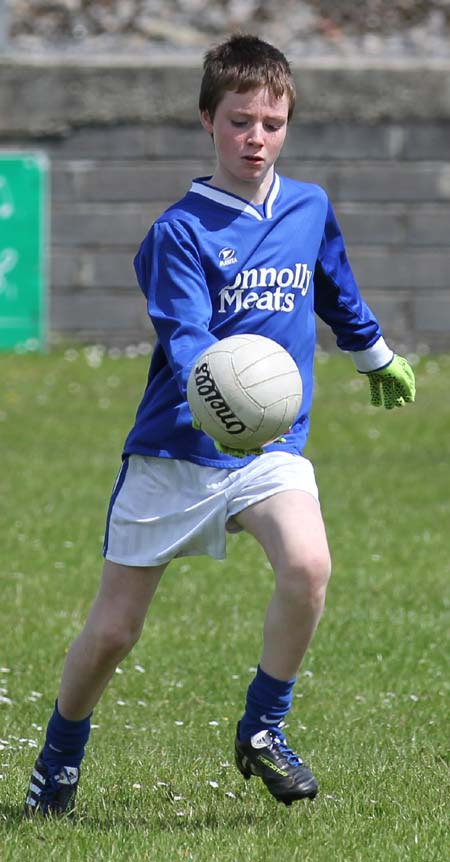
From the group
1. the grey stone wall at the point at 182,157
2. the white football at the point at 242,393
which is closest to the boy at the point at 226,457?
the white football at the point at 242,393

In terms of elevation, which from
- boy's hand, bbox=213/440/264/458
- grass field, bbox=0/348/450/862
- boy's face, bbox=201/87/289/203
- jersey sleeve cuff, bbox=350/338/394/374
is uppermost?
boy's face, bbox=201/87/289/203

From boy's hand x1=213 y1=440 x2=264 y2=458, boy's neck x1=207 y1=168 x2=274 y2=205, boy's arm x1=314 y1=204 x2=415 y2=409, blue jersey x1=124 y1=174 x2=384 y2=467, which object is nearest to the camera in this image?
boy's hand x1=213 y1=440 x2=264 y2=458

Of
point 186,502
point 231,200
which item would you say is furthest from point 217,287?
A: point 186,502

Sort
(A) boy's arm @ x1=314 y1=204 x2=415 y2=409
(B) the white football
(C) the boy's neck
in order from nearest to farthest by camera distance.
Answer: (B) the white football < (C) the boy's neck < (A) boy's arm @ x1=314 y1=204 x2=415 y2=409

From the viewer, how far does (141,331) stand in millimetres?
16328

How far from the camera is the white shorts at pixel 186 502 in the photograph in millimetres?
4379

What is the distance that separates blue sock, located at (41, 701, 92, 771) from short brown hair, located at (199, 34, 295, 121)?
5.95 ft

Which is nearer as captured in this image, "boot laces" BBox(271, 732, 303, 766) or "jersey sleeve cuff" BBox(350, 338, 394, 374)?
"boot laces" BBox(271, 732, 303, 766)

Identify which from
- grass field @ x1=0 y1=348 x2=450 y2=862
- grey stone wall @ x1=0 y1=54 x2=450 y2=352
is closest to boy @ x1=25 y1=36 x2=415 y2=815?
grass field @ x1=0 y1=348 x2=450 y2=862

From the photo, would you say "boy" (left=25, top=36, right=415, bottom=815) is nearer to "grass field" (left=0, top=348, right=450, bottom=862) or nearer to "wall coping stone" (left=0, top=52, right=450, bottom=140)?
"grass field" (left=0, top=348, right=450, bottom=862)

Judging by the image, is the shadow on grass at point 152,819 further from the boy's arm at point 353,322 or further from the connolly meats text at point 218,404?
the boy's arm at point 353,322

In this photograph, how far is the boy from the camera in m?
4.30

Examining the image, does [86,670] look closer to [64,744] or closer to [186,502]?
[64,744]

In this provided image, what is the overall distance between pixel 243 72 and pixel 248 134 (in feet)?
0.58
